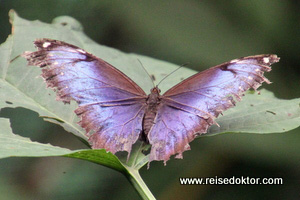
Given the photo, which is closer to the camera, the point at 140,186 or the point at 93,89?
the point at 140,186

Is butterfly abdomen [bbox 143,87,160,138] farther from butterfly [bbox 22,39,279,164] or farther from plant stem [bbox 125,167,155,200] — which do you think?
plant stem [bbox 125,167,155,200]

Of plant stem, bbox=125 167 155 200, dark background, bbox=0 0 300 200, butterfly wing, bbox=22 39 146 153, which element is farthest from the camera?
dark background, bbox=0 0 300 200

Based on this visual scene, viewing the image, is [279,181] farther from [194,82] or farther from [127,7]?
[127,7]

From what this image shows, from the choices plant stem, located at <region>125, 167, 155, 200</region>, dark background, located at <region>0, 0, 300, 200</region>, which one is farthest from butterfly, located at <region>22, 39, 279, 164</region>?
dark background, located at <region>0, 0, 300, 200</region>

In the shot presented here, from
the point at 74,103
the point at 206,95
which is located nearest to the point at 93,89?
the point at 74,103

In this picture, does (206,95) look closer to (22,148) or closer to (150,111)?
(150,111)
